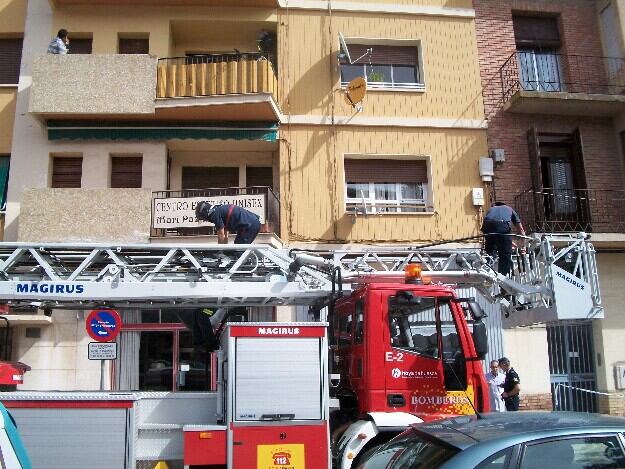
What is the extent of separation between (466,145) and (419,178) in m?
1.35

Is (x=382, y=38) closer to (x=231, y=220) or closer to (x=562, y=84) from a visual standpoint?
(x=562, y=84)

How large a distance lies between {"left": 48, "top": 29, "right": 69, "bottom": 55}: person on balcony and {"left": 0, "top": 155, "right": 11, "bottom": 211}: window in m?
2.68

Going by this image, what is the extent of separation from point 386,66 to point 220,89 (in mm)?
4239

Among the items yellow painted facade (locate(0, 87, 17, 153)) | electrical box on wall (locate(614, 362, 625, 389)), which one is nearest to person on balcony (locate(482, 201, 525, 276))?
electrical box on wall (locate(614, 362, 625, 389))

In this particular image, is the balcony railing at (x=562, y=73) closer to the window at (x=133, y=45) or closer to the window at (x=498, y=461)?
the window at (x=133, y=45)

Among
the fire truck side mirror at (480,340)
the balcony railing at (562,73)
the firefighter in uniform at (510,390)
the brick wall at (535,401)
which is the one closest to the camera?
the fire truck side mirror at (480,340)

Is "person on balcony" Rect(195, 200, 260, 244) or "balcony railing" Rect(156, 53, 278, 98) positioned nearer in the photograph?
"person on balcony" Rect(195, 200, 260, 244)

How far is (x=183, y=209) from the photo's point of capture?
44.3 feet

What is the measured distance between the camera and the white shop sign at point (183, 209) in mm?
13430

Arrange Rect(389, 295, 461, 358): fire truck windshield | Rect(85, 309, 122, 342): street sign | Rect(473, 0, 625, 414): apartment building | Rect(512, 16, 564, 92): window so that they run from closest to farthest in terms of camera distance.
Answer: Rect(389, 295, 461, 358): fire truck windshield
Rect(85, 309, 122, 342): street sign
Rect(473, 0, 625, 414): apartment building
Rect(512, 16, 564, 92): window

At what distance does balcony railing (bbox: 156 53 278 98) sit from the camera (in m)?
13.9

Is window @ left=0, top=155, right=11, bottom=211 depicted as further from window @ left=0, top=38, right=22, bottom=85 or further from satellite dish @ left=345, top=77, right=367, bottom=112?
satellite dish @ left=345, top=77, right=367, bottom=112

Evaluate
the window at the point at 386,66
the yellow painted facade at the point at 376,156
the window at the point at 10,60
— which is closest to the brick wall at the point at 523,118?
the yellow painted facade at the point at 376,156

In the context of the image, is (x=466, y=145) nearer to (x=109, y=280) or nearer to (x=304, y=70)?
(x=304, y=70)
